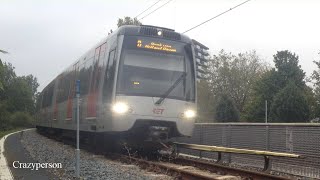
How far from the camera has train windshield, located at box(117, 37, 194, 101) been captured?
14.4 meters

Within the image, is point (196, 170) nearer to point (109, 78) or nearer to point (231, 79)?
point (109, 78)

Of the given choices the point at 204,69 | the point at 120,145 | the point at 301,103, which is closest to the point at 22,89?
the point at 204,69

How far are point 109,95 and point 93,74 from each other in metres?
2.75

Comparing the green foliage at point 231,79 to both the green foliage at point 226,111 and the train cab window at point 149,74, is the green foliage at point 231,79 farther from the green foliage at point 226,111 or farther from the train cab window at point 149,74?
the train cab window at point 149,74

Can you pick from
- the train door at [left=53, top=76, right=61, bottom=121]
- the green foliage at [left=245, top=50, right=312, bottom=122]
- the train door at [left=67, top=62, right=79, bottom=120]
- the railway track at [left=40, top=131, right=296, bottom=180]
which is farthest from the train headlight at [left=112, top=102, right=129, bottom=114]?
the green foliage at [left=245, top=50, right=312, bottom=122]

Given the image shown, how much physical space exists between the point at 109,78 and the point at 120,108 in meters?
1.15

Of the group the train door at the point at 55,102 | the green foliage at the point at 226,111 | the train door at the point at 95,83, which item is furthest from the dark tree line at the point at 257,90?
the train door at the point at 95,83

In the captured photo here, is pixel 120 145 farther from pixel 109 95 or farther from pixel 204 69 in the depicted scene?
pixel 204 69

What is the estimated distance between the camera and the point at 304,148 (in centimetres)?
1246

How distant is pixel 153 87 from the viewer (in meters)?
14.6

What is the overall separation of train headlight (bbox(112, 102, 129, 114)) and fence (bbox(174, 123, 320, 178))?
12.5ft

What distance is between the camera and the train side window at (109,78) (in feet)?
47.9

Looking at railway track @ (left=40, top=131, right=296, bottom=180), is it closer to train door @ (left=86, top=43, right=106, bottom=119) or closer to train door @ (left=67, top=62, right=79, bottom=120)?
train door @ (left=86, top=43, right=106, bottom=119)

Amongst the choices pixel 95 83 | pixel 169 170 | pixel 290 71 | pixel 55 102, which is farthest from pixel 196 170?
pixel 290 71
